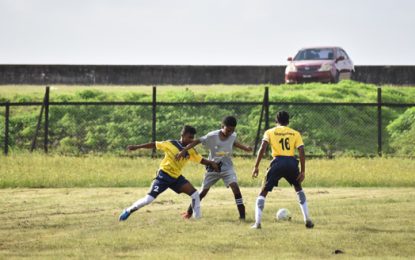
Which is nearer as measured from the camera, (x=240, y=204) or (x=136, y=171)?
(x=240, y=204)

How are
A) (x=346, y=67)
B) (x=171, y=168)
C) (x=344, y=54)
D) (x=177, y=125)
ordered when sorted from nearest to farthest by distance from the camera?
(x=171, y=168), (x=177, y=125), (x=344, y=54), (x=346, y=67)

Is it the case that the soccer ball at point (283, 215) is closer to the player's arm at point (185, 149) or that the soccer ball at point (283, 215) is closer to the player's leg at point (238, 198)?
the player's leg at point (238, 198)

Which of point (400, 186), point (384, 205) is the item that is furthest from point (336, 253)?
point (400, 186)

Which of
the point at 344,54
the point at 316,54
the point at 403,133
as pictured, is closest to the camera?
the point at 403,133

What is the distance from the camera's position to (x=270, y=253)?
1314 cm

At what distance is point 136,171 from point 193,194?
32.5 ft

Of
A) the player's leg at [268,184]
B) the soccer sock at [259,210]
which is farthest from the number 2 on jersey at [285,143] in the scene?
the soccer sock at [259,210]

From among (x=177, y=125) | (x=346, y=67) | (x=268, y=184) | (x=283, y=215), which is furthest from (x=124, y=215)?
(x=346, y=67)

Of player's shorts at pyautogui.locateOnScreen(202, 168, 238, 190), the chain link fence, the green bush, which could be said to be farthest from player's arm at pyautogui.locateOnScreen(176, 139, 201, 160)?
the green bush

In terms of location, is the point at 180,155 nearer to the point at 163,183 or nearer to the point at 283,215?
the point at 163,183

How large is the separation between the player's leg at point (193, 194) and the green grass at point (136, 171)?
702 cm

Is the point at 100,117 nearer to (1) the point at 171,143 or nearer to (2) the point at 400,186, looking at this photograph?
(2) the point at 400,186

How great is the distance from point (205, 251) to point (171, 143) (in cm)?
288

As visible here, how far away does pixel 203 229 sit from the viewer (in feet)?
49.9
